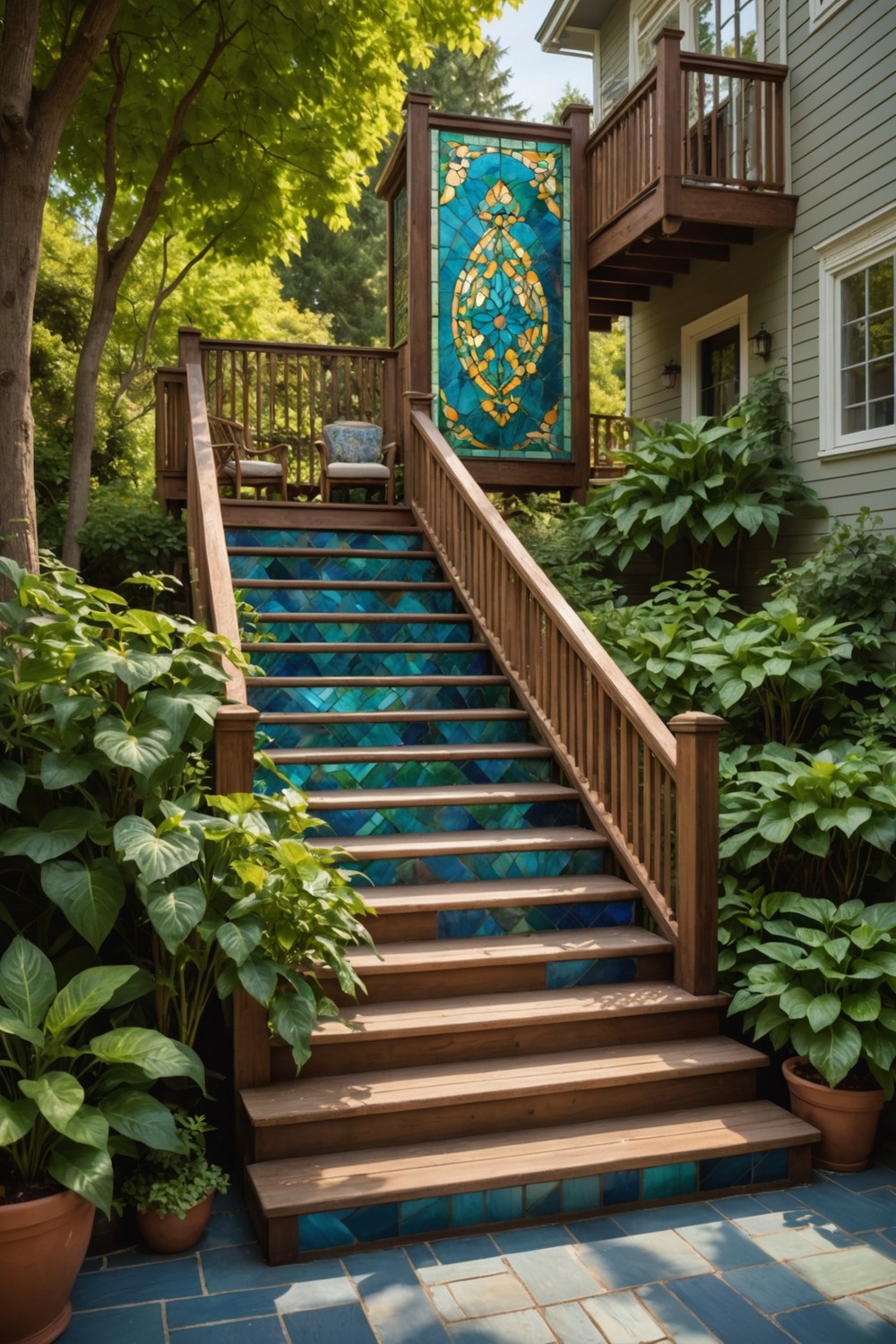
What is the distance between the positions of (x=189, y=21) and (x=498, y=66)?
61.2 feet

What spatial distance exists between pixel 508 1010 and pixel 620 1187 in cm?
68

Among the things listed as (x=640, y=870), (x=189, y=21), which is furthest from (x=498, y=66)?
(x=640, y=870)

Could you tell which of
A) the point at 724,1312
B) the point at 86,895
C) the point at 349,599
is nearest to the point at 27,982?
the point at 86,895

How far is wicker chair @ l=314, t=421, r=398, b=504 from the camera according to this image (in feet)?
25.9

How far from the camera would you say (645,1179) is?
3277 millimetres

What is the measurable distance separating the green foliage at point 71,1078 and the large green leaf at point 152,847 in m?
0.27

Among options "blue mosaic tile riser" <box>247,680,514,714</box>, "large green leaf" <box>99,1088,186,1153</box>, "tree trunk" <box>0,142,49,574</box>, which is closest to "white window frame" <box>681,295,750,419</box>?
"blue mosaic tile riser" <box>247,680,514,714</box>

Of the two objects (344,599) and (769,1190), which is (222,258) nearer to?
(344,599)

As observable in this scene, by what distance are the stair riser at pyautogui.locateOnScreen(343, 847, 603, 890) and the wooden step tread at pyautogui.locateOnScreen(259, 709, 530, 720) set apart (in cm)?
77

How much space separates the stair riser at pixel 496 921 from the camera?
4062 mm

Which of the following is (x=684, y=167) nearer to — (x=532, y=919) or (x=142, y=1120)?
(x=532, y=919)

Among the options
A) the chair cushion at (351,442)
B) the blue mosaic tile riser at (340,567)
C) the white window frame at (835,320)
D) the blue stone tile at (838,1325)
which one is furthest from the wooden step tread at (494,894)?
the chair cushion at (351,442)

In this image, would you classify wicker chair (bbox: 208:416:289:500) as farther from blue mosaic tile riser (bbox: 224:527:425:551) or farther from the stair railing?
the stair railing

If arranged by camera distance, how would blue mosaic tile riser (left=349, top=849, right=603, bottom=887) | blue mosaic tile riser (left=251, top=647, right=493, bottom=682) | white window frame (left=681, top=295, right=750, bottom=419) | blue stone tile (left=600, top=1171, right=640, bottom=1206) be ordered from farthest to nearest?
white window frame (left=681, top=295, right=750, bottom=419), blue mosaic tile riser (left=251, top=647, right=493, bottom=682), blue mosaic tile riser (left=349, top=849, right=603, bottom=887), blue stone tile (left=600, top=1171, right=640, bottom=1206)
